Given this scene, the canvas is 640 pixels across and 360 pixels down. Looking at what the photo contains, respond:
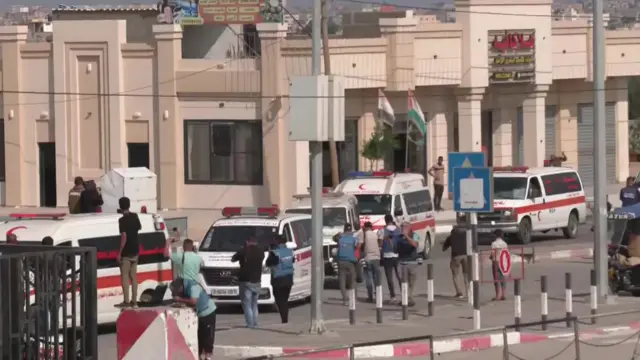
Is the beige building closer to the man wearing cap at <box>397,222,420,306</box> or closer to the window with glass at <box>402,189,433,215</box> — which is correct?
the window with glass at <box>402,189,433,215</box>

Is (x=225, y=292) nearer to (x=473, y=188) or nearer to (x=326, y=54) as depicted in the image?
(x=473, y=188)

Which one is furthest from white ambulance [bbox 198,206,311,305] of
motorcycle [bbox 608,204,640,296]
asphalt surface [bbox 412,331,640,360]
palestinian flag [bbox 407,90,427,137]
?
palestinian flag [bbox 407,90,427,137]

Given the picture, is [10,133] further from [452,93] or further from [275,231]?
[275,231]

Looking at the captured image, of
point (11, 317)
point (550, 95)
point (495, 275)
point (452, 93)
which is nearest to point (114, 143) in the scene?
point (452, 93)

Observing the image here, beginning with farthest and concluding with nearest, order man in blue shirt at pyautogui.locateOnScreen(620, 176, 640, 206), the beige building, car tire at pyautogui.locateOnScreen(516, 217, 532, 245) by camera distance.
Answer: the beige building
car tire at pyautogui.locateOnScreen(516, 217, 532, 245)
man in blue shirt at pyautogui.locateOnScreen(620, 176, 640, 206)

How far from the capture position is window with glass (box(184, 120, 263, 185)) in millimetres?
44781

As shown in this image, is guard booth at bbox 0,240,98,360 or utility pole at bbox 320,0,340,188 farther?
utility pole at bbox 320,0,340,188

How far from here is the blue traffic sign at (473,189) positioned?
22.5 meters

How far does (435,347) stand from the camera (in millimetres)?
18859

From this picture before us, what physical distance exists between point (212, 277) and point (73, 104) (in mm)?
21421

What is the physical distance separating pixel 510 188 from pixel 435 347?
21.5 meters

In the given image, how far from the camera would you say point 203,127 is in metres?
45.4

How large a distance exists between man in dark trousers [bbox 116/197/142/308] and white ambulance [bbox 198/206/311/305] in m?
2.74

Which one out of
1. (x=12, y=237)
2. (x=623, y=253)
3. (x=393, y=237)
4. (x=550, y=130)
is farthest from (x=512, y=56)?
(x=12, y=237)
